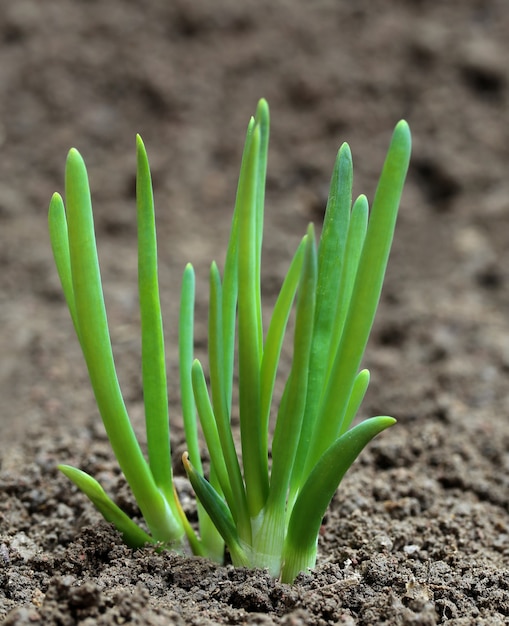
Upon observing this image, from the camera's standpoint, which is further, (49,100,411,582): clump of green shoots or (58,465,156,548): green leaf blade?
(58,465,156,548): green leaf blade

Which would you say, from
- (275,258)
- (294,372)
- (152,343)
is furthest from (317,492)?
(275,258)

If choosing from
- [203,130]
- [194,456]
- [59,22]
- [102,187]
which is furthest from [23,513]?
[59,22]

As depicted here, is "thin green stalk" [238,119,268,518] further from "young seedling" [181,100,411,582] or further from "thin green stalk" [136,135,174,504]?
"thin green stalk" [136,135,174,504]

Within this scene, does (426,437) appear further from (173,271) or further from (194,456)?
(173,271)

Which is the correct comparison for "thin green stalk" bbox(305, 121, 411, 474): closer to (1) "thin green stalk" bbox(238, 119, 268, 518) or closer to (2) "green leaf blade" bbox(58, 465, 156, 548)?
(1) "thin green stalk" bbox(238, 119, 268, 518)

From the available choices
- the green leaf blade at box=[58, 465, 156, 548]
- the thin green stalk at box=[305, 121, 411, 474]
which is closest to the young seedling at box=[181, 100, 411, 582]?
the thin green stalk at box=[305, 121, 411, 474]

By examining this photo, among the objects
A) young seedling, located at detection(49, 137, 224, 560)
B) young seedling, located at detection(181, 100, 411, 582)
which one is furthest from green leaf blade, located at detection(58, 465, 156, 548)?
young seedling, located at detection(181, 100, 411, 582)

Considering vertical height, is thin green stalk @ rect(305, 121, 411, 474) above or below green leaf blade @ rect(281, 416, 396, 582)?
above

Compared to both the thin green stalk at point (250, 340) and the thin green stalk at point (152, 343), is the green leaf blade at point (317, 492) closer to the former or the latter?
the thin green stalk at point (250, 340)
